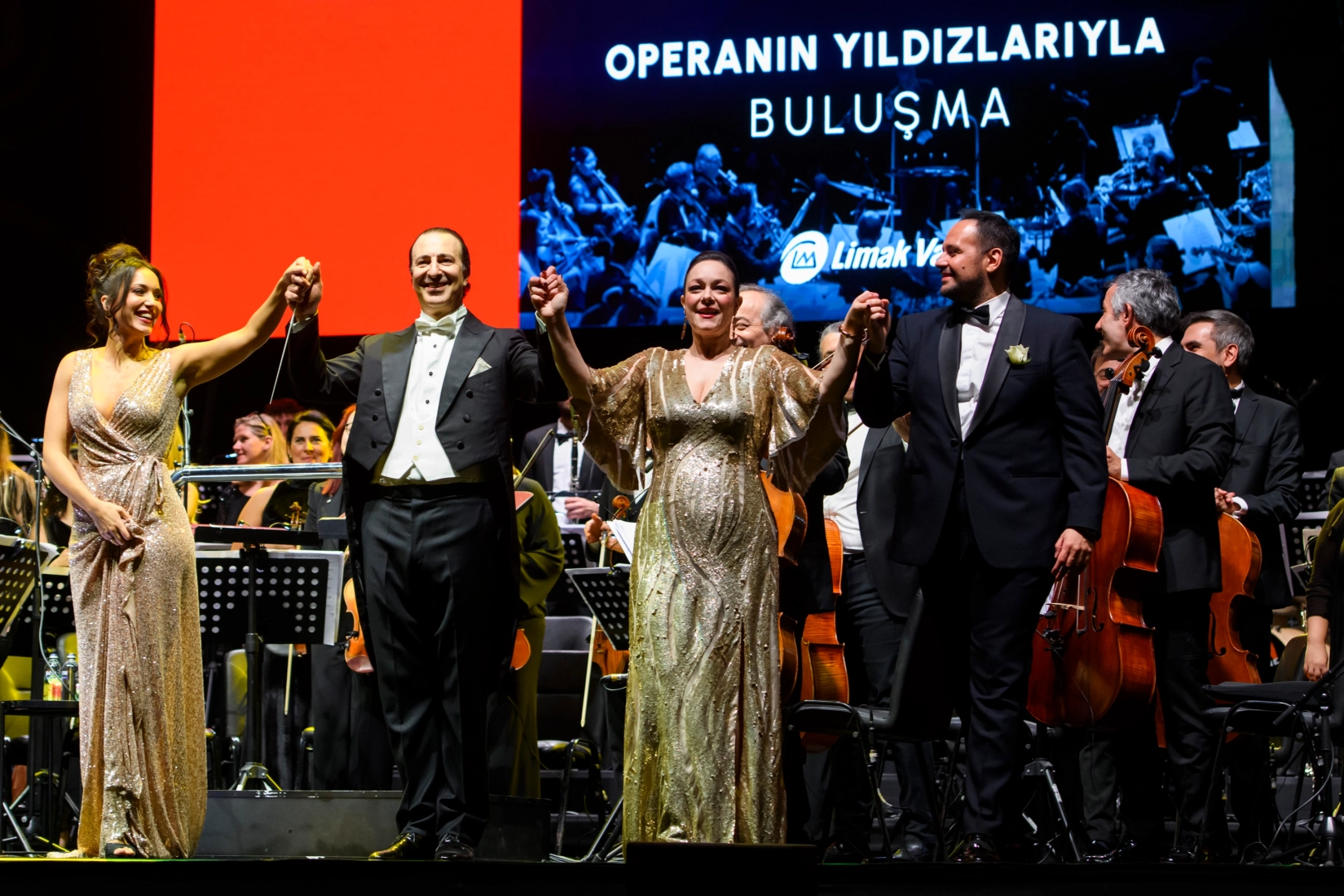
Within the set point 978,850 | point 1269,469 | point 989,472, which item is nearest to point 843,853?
point 978,850

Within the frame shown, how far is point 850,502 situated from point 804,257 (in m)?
2.36

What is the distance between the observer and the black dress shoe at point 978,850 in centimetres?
373

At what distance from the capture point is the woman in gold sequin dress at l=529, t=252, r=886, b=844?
3732 mm

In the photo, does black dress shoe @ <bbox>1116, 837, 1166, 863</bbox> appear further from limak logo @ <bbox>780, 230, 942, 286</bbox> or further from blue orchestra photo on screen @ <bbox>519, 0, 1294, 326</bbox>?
limak logo @ <bbox>780, 230, 942, 286</bbox>

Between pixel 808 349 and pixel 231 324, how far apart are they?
3092mm

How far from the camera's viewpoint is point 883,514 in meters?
5.20

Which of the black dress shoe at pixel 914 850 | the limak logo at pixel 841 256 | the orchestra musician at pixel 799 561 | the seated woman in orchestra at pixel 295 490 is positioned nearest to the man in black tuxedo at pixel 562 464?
the seated woman in orchestra at pixel 295 490

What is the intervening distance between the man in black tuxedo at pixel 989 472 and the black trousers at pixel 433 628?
3.62 ft

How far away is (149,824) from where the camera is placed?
4.15m

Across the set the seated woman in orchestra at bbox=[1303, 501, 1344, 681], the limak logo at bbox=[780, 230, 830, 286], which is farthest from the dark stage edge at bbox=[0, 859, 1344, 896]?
the limak logo at bbox=[780, 230, 830, 286]

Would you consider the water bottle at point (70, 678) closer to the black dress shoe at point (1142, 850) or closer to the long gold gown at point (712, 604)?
the long gold gown at point (712, 604)

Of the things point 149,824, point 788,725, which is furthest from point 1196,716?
point 149,824

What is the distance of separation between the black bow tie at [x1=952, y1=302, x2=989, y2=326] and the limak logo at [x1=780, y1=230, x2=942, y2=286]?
328cm

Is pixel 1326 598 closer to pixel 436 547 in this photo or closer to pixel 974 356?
pixel 974 356
